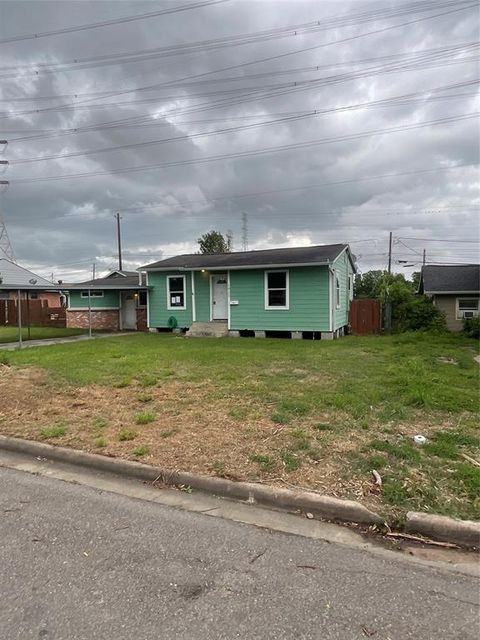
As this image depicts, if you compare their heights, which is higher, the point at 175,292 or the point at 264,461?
the point at 175,292

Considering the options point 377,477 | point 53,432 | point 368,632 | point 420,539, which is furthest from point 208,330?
point 368,632

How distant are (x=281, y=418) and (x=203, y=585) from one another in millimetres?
2838

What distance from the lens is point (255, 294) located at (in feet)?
52.2

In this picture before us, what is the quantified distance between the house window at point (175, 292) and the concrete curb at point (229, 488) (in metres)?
13.3

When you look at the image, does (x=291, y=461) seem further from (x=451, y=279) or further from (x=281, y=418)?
(x=451, y=279)

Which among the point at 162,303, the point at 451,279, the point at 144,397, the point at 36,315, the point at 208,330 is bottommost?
the point at 144,397

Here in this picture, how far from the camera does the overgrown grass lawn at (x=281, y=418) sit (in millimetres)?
3623

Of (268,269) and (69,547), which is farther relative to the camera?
(268,269)

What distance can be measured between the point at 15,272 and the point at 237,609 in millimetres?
30186

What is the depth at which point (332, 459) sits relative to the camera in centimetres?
394

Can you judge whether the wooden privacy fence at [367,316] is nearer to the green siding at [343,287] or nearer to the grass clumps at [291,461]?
the green siding at [343,287]

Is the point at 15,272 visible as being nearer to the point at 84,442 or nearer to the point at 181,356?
the point at 181,356

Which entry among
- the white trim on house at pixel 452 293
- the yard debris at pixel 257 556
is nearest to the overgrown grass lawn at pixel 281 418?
the yard debris at pixel 257 556

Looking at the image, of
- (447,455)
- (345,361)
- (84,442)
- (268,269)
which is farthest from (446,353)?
(84,442)
